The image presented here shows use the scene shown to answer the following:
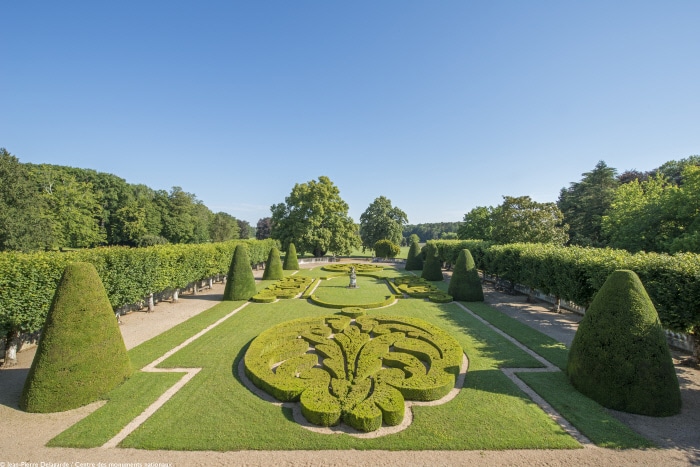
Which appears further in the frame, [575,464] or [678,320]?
[678,320]

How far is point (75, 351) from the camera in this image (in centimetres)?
858

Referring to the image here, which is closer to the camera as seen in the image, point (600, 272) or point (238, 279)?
point (600, 272)

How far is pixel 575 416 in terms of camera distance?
8008 millimetres

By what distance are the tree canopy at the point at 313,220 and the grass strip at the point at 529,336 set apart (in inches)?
1307

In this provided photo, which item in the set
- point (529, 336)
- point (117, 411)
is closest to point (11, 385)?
point (117, 411)

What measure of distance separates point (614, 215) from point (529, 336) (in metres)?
28.1

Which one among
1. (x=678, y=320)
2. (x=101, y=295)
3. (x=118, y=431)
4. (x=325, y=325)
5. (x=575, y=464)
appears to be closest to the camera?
(x=575, y=464)

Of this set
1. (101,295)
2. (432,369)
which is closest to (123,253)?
(101,295)

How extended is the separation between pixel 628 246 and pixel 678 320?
67.6ft

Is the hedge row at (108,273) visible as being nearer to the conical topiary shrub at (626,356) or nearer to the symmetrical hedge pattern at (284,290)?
the symmetrical hedge pattern at (284,290)

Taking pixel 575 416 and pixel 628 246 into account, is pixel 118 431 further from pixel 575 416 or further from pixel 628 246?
pixel 628 246

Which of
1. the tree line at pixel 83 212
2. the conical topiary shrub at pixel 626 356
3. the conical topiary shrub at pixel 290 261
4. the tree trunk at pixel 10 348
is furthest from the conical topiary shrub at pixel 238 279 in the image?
the tree line at pixel 83 212

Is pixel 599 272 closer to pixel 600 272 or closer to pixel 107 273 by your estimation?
pixel 600 272

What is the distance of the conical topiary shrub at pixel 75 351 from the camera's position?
27.1 ft
